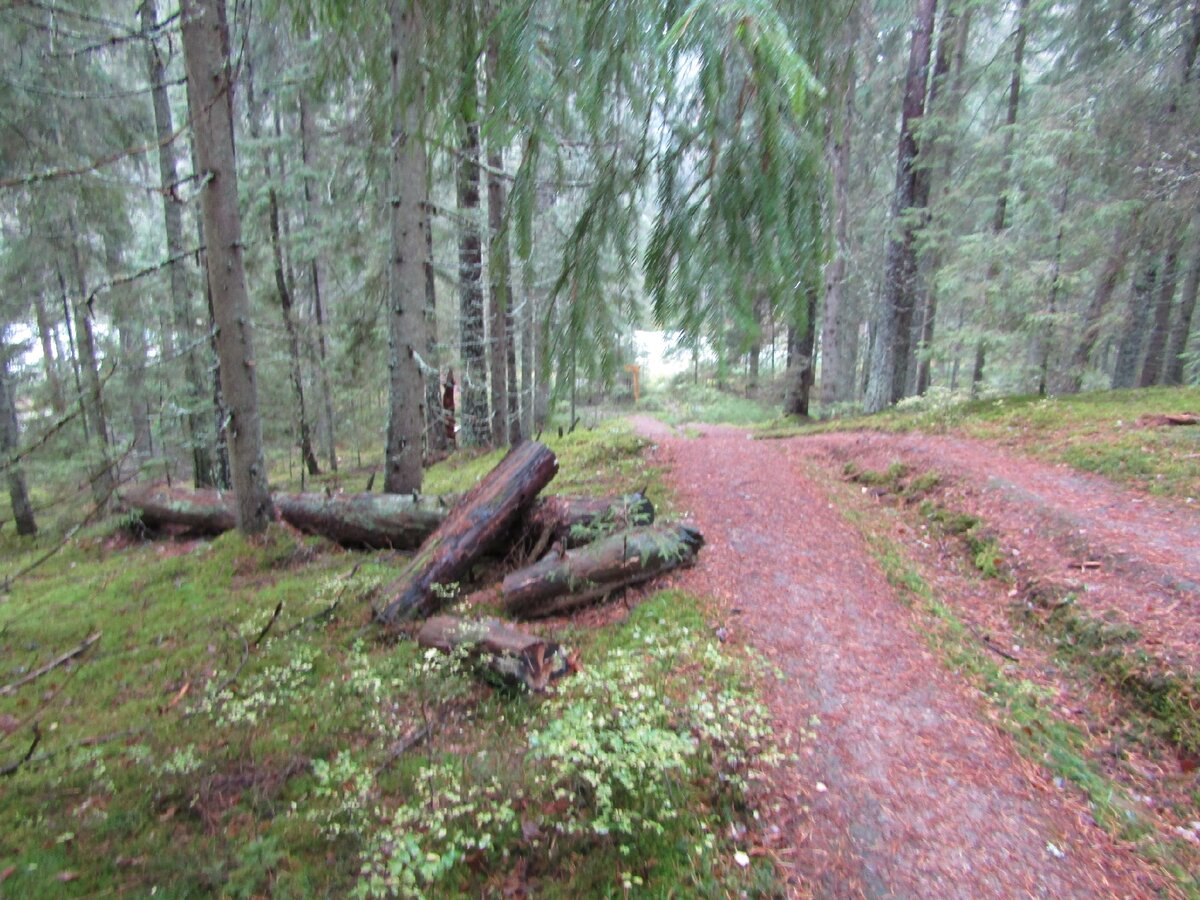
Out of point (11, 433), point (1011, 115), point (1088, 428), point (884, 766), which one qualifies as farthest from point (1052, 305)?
point (11, 433)

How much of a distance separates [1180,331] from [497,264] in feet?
56.5

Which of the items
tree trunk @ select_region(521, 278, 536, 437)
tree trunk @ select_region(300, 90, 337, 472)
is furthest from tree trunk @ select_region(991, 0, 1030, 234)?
tree trunk @ select_region(300, 90, 337, 472)

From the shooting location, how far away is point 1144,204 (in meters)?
9.08

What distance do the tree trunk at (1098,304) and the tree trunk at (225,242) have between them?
13343 mm

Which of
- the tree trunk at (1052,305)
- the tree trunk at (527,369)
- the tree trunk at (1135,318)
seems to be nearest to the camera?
the tree trunk at (1052,305)

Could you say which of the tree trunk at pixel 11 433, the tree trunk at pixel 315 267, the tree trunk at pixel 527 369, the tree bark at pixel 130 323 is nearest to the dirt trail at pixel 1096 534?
the tree trunk at pixel 527 369

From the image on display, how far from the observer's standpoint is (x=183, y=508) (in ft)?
27.6

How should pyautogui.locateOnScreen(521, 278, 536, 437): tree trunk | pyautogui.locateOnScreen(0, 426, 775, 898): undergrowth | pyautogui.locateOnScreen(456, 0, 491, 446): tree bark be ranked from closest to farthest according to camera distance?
pyautogui.locateOnScreen(0, 426, 775, 898): undergrowth, pyautogui.locateOnScreen(456, 0, 491, 446): tree bark, pyautogui.locateOnScreen(521, 278, 536, 437): tree trunk

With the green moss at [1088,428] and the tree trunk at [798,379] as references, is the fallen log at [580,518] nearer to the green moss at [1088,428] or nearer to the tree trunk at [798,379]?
the green moss at [1088,428]

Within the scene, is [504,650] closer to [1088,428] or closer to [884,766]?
[884,766]

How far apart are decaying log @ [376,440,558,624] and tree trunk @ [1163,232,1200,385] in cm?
1406

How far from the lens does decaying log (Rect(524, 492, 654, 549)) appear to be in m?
5.94

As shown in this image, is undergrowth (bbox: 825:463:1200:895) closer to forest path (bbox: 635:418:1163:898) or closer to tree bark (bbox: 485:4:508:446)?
forest path (bbox: 635:418:1163:898)

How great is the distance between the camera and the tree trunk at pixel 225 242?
5.62 meters
